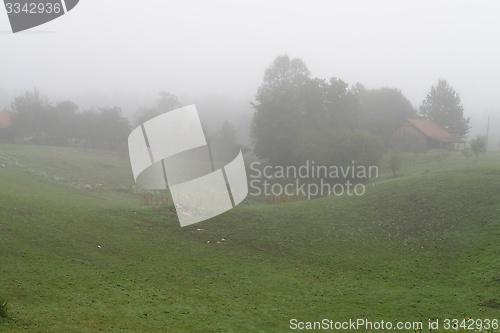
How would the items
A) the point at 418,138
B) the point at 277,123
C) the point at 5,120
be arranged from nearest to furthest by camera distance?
the point at 277,123 < the point at 418,138 < the point at 5,120

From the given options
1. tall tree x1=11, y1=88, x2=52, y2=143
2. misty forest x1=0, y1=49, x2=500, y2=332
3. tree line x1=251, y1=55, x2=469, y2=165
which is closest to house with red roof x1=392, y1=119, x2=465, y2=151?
tree line x1=251, y1=55, x2=469, y2=165

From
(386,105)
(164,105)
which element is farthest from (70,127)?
(386,105)

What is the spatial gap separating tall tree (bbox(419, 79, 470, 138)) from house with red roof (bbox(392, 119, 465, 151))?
70.4 feet

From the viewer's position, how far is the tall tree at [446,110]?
10344 centimetres

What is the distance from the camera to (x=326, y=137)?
64.8 m

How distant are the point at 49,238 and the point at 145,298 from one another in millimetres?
8554

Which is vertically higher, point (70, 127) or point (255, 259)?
point (70, 127)

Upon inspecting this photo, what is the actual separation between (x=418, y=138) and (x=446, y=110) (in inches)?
1228

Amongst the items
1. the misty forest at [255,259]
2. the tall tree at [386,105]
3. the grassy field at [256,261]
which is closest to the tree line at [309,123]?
the tall tree at [386,105]

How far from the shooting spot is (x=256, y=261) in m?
26.7

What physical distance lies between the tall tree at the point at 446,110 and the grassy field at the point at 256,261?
69.1 m

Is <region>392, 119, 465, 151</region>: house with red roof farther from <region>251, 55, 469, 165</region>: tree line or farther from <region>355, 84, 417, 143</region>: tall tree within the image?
<region>355, 84, 417, 143</region>: tall tree

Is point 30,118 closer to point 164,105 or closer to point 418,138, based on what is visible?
point 164,105

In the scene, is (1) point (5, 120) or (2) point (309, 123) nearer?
(2) point (309, 123)
